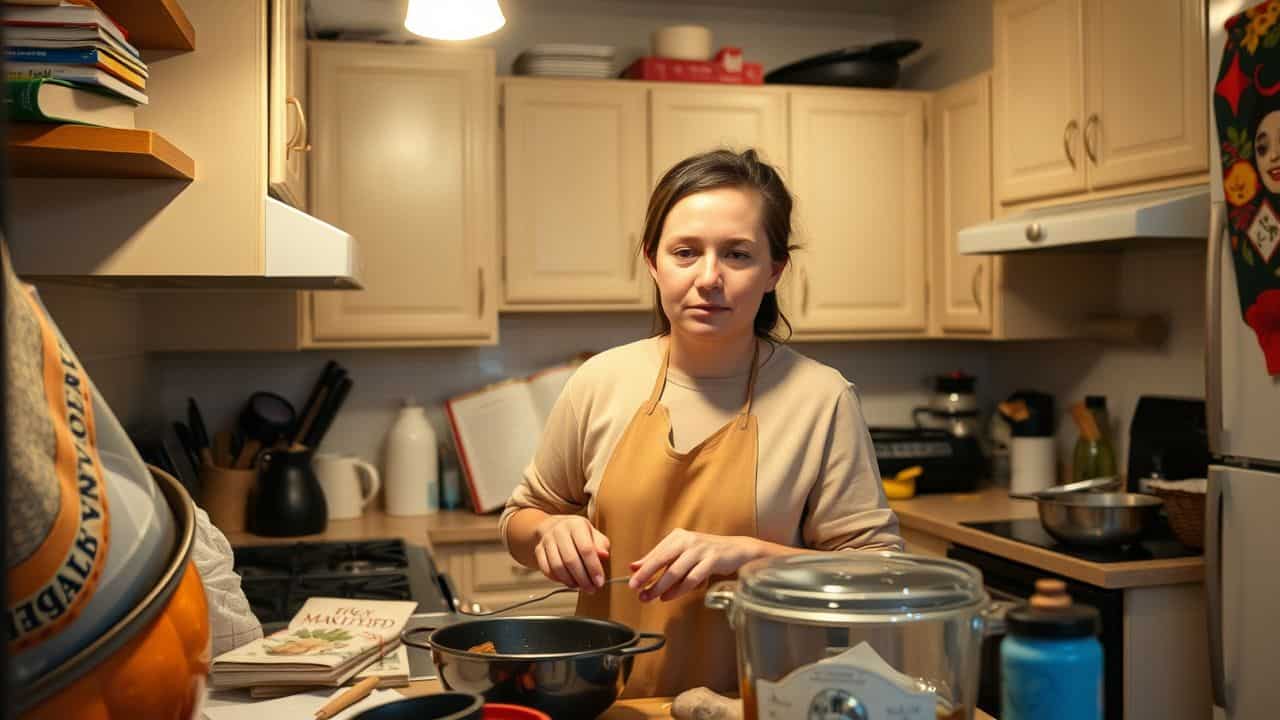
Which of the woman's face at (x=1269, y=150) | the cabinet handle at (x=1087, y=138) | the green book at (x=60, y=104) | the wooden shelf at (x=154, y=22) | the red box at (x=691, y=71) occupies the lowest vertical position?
the green book at (x=60, y=104)

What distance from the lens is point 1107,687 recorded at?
2.40m

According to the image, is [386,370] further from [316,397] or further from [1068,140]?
[1068,140]

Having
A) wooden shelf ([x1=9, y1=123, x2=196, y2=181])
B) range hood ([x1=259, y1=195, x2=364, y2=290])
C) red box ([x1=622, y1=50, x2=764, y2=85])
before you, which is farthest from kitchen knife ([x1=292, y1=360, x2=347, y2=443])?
wooden shelf ([x1=9, y1=123, x2=196, y2=181])

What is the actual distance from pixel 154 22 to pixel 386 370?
203cm

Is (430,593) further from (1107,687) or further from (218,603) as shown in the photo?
(1107,687)

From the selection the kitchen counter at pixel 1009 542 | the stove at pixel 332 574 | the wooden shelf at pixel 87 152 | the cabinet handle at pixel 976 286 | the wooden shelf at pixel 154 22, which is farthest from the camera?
the cabinet handle at pixel 976 286

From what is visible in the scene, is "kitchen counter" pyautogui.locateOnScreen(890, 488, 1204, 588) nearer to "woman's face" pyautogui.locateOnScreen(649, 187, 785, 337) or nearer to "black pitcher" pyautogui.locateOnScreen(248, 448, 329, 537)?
"woman's face" pyautogui.locateOnScreen(649, 187, 785, 337)

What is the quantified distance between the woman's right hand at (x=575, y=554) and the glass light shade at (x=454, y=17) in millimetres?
840

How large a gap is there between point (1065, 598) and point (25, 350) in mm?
665

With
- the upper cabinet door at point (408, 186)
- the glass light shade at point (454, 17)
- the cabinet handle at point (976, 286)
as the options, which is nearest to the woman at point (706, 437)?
the glass light shade at point (454, 17)

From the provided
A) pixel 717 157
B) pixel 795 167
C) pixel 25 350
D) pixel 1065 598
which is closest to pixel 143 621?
pixel 25 350

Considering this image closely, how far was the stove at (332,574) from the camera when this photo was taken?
2.18 metres

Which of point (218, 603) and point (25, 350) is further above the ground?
point (25, 350)

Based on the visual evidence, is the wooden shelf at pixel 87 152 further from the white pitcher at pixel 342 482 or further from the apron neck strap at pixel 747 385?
the white pitcher at pixel 342 482
